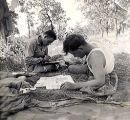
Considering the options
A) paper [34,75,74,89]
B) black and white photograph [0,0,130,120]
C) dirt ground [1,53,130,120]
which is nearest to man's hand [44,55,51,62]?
black and white photograph [0,0,130,120]

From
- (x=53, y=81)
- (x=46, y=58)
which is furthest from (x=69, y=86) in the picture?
(x=46, y=58)

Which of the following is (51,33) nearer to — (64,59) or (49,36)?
(49,36)

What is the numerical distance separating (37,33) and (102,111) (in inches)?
23.8

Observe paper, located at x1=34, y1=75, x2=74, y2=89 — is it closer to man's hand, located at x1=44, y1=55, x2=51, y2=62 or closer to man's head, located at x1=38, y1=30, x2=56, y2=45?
man's hand, located at x1=44, y1=55, x2=51, y2=62

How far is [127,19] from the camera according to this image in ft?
7.01

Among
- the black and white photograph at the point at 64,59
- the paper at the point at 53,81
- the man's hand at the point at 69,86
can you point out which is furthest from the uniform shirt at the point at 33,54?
the man's hand at the point at 69,86

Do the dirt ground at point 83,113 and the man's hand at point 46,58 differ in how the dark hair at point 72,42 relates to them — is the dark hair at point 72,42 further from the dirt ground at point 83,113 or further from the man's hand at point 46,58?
the dirt ground at point 83,113

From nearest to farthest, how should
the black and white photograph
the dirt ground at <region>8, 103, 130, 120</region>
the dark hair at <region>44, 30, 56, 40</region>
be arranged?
the dirt ground at <region>8, 103, 130, 120</region>, the black and white photograph, the dark hair at <region>44, 30, 56, 40</region>

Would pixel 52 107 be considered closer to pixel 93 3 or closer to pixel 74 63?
pixel 74 63

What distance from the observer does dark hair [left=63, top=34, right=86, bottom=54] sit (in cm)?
221

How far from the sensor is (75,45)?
2229 millimetres

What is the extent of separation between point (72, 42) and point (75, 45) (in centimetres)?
3

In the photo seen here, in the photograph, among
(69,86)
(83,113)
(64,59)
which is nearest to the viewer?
(83,113)

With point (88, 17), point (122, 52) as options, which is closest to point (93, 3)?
point (88, 17)
